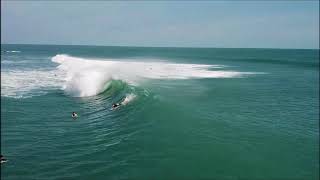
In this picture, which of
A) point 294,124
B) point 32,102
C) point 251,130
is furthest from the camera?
point 32,102

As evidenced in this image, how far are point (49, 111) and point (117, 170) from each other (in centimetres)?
1378

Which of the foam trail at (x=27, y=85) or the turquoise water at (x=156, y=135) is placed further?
the foam trail at (x=27, y=85)

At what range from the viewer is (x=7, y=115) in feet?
96.5

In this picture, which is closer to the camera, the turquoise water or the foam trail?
the turquoise water

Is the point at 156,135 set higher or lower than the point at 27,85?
lower

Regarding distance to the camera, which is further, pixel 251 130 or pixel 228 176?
pixel 251 130

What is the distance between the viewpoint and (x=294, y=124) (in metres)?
30.6

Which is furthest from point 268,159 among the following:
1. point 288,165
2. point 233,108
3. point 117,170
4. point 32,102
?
point 32,102

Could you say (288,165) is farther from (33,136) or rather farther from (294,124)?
(33,136)

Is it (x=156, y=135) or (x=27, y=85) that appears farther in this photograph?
(x=27, y=85)

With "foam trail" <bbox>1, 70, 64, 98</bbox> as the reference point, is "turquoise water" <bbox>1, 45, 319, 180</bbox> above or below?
below

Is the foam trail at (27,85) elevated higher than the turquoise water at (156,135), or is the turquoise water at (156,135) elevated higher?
the foam trail at (27,85)

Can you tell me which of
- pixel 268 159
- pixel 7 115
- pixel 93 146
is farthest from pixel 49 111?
pixel 268 159

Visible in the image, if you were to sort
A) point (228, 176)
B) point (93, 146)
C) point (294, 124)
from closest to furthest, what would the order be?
1. point (228, 176)
2. point (93, 146)
3. point (294, 124)
